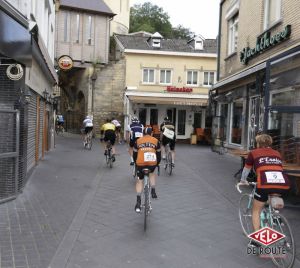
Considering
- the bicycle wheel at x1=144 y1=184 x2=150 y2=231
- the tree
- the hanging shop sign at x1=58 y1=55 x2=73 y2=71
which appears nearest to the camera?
the bicycle wheel at x1=144 y1=184 x2=150 y2=231

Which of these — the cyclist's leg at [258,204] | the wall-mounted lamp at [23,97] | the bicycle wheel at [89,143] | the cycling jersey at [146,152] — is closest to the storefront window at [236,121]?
the bicycle wheel at [89,143]

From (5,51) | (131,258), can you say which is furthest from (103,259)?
(5,51)

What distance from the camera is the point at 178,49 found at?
96.8 feet

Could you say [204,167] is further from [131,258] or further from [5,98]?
[131,258]

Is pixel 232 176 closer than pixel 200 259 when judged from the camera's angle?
No

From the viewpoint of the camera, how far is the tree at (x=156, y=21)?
53.7 metres

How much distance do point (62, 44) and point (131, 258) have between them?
2437cm

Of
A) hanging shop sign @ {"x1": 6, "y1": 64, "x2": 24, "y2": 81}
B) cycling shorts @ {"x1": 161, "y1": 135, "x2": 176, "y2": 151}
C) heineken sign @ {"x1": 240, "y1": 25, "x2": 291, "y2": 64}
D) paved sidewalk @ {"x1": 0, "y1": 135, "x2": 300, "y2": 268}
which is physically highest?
heineken sign @ {"x1": 240, "y1": 25, "x2": 291, "y2": 64}

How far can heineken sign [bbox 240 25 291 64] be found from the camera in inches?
456

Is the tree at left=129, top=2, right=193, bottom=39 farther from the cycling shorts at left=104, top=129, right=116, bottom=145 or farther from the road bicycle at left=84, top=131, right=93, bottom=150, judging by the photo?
the cycling shorts at left=104, top=129, right=116, bottom=145

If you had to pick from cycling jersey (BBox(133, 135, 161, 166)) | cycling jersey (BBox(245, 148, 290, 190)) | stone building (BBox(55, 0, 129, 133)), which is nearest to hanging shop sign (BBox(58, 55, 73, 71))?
stone building (BBox(55, 0, 129, 133))

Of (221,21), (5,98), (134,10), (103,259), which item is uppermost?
(134,10)

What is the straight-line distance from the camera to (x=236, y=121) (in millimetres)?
17750

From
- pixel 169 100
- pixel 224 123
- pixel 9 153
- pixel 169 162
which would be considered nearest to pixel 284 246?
pixel 9 153
